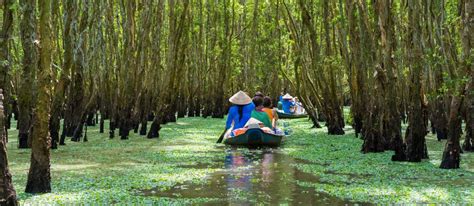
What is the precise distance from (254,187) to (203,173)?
2.05m

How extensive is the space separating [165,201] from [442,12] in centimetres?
1130

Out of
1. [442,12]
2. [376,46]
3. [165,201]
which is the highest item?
[442,12]

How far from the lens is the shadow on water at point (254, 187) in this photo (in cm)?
913

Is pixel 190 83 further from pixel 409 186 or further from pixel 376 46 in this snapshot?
pixel 409 186

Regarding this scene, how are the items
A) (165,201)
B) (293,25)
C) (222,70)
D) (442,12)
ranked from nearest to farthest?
1. (165,201)
2. (442,12)
3. (293,25)
4. (222,70)

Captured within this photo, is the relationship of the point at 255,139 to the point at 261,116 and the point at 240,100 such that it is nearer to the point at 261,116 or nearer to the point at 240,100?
the point at 261,116

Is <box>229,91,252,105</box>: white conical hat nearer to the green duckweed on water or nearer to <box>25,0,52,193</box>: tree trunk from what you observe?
the green duckweed on water

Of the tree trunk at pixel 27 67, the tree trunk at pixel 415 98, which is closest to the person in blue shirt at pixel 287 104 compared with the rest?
the tree trunk at pixel 27 67

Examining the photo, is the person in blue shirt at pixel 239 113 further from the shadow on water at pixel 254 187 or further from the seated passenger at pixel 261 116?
the shadow on water at pixel 254 187

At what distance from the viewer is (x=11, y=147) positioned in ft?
55.4

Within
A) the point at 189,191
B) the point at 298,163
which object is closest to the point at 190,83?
the point at 298,163

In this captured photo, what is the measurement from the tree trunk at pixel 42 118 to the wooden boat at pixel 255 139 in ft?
30.9

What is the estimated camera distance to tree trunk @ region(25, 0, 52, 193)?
901 cm

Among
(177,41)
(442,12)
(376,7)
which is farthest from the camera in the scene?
(177,41)
